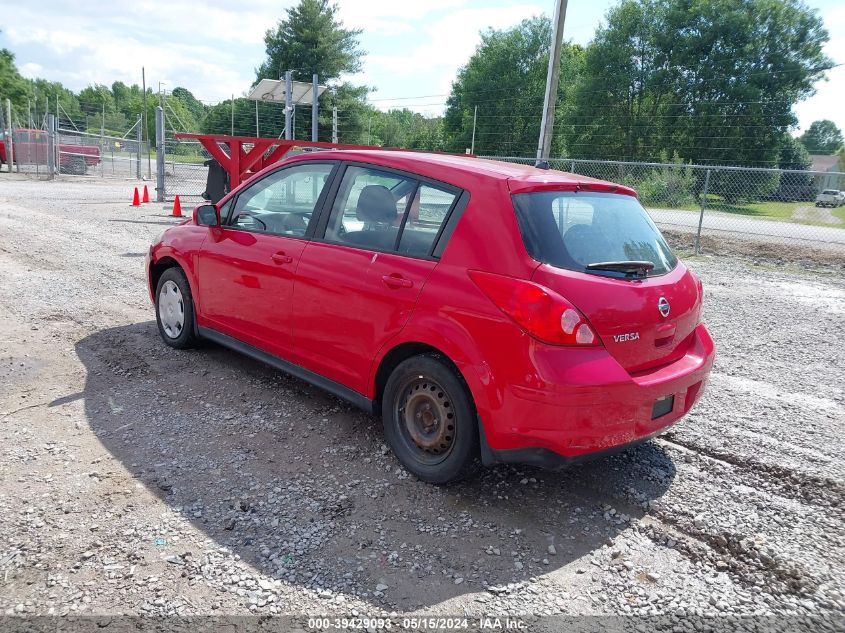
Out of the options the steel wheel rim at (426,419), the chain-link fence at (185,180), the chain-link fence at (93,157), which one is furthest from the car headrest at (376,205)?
the chain-link fence at (93,157)

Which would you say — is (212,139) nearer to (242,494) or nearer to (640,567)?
(242,494)

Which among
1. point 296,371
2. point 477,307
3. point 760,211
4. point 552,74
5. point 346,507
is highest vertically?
point 552,74

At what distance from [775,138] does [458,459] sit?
41.0 metres

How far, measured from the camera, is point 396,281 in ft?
11.3

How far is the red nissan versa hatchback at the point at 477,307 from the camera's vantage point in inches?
116

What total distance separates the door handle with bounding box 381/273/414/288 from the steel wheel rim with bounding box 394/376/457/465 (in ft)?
1.64

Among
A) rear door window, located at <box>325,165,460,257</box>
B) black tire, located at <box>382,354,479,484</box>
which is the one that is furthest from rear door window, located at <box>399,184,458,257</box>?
black tire, located at <box>382,354,479,484</box>

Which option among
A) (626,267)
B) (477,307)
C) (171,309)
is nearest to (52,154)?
(171,309)

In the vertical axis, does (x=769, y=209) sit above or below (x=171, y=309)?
above

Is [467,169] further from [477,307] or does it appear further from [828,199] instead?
[828,199]

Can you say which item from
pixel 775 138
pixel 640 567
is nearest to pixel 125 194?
pixel 640 567

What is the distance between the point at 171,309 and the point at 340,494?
284 centimetres

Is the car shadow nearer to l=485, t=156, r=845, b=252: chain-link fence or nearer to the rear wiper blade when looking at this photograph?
the rear wiper blade

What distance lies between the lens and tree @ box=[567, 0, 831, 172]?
3803 cm
